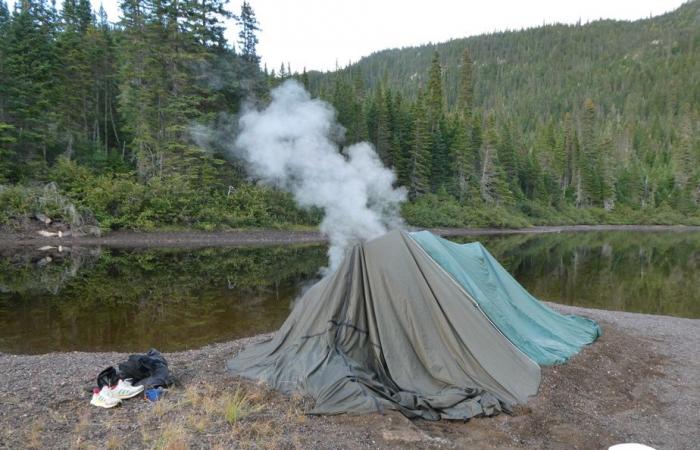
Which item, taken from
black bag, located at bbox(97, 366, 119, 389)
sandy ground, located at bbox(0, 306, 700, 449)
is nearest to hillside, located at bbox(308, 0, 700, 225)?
sandy ground, located at bbox(0, 306, 700, 449)

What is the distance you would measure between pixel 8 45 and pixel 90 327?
37412 mm

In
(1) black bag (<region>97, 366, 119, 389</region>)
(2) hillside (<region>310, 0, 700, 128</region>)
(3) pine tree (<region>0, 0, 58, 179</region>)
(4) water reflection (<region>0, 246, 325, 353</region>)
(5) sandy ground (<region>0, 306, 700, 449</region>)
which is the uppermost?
(2) hillside (<region>310, 0, 700, 128</region>)

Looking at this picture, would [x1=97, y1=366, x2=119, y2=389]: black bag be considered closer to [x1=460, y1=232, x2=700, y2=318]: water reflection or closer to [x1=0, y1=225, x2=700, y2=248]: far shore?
[x1=460, y1=232, x2=700, y2=318]: water reflection

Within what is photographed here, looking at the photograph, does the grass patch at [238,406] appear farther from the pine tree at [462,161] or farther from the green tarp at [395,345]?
the pine tree at [462,161]

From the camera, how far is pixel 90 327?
1320 centimetres

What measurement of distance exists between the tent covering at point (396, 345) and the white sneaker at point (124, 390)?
180 centimetres

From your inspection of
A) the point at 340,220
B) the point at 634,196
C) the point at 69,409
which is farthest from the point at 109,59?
the point at 634,196

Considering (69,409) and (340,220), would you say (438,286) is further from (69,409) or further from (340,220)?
(340,220)

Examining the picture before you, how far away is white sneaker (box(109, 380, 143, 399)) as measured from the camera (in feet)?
23.3

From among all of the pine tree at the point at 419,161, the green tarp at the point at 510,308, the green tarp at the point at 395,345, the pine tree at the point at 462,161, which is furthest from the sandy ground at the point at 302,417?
the pine tree at the point at 462,161

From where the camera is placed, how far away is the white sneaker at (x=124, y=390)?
711 centimetres

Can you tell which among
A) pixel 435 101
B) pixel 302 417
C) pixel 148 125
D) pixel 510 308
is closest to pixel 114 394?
pixel 302 417

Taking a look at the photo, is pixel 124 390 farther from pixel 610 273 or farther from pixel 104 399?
pixel 610 273

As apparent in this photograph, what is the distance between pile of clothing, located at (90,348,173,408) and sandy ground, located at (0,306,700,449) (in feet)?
0.47
